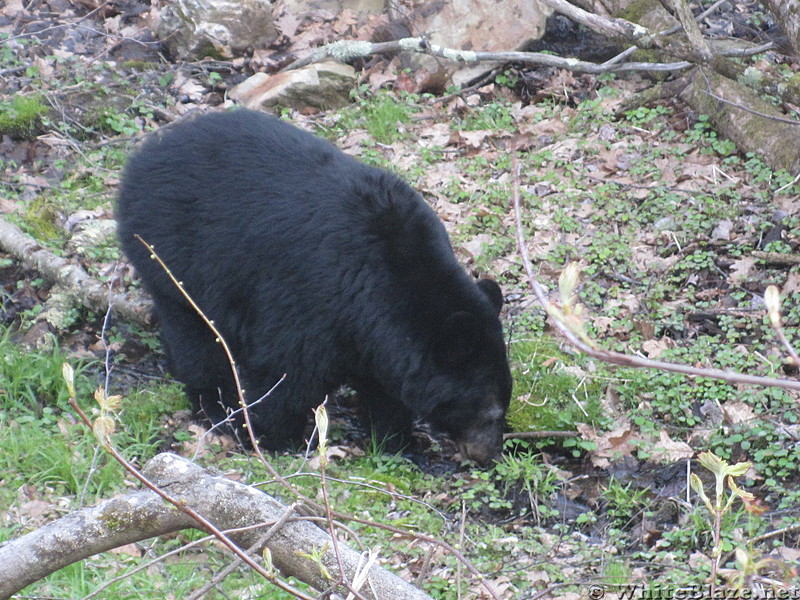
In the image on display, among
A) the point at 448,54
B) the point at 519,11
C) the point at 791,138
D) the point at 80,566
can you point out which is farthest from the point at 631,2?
the point at 80,566

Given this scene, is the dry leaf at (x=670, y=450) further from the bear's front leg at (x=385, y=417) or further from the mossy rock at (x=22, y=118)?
the mossy rock at (x=22, y=118)

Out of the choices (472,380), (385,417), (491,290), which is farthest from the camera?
(385,417)

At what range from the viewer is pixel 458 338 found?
4.40 meters

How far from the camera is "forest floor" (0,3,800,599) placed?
3.92 m

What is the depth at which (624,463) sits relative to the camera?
4.70 meters

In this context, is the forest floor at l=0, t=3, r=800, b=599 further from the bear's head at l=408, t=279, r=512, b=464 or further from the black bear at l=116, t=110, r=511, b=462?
the black bear at l=116, t=110, r=511, b=462

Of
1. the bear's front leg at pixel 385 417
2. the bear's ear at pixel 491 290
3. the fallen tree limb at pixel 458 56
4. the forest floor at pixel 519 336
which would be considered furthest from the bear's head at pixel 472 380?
the fallen tree limb at pixel 458 56

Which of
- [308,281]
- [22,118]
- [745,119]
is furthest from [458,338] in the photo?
[22,118]

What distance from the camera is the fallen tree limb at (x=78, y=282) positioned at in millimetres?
5961

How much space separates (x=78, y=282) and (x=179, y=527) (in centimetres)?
364

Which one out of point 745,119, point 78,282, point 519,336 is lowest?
point 519,336

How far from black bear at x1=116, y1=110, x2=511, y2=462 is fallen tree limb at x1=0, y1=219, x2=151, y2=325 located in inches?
34.8

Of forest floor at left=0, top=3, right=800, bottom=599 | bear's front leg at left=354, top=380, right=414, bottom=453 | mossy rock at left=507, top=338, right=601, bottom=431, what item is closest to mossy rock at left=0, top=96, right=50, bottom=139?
forest floor at left=0, top=3, right=800, bottom=599

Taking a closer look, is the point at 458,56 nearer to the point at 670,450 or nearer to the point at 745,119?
the point at 745,119
